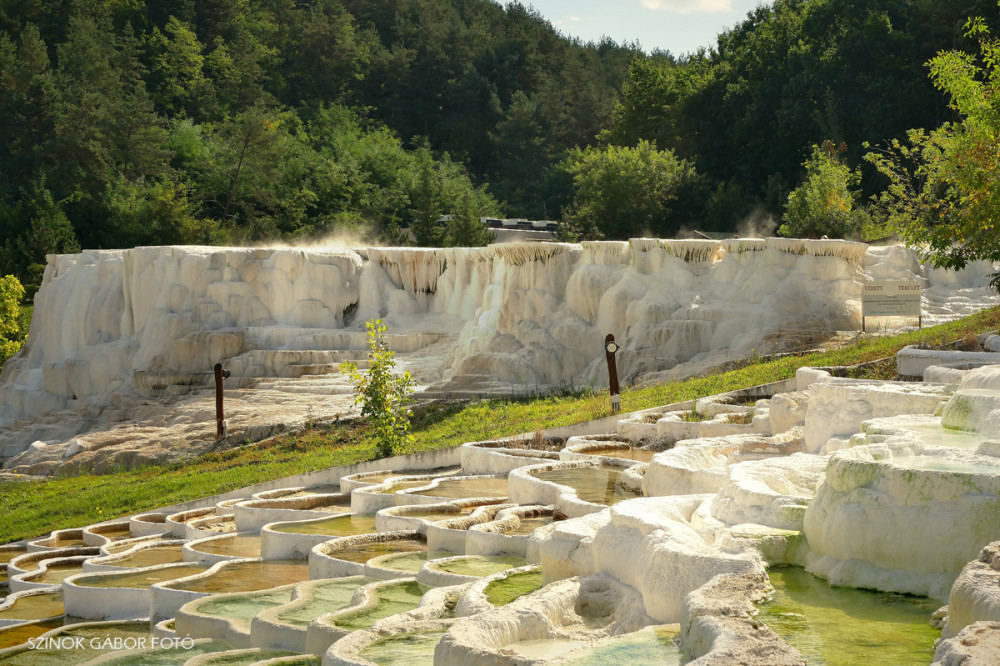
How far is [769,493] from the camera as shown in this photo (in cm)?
655

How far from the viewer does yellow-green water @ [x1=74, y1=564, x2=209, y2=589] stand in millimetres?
9477

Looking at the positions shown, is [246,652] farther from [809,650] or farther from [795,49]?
[795,49]

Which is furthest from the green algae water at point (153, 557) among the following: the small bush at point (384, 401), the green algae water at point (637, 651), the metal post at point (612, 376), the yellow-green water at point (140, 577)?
the green algae water at point (637, 651)

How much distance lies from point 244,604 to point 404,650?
272 cm

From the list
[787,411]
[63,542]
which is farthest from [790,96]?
[63,542]

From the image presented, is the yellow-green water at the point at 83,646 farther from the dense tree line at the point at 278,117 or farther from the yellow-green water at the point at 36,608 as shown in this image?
the dense tree line at the point at 278,117

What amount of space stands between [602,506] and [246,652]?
3081mm

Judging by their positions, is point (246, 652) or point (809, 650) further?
point (246, 652)

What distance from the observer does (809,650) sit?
449 cm

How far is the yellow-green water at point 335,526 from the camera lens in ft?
33.5

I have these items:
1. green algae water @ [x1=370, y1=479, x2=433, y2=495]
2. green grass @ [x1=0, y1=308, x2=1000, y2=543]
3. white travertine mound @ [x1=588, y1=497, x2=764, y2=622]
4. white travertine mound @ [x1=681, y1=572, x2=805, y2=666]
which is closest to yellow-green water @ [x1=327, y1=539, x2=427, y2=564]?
green algae water @ [x1=370, y1=479, x2=433, y2=495]

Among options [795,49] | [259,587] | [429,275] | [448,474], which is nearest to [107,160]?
[429,275]

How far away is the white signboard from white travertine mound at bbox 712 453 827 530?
10.4 metres

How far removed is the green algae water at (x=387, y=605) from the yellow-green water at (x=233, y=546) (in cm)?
338
